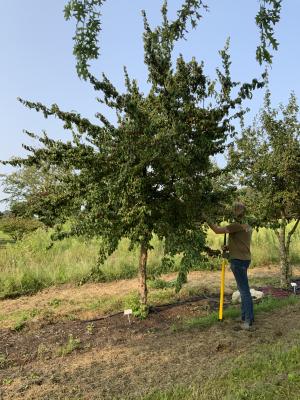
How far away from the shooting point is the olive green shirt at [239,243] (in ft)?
22.6

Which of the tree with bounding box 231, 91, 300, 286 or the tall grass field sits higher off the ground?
the tree with bounding box 231, 91, 300, 286

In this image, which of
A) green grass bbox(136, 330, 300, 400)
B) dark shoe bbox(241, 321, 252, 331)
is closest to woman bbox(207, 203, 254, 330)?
dark shoe bbox(241, 321, 252, 331)

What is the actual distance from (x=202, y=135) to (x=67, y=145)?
1.93 m

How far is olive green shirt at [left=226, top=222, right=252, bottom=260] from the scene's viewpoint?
689cm

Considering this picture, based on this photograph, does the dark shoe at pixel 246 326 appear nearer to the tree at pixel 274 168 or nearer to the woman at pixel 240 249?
the woman at pixel 240 249

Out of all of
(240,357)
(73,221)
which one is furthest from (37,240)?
(240,357)

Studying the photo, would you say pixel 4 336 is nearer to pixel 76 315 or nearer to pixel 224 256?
pixel 76 315

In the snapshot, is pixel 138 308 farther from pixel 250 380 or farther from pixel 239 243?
pixel 250 380

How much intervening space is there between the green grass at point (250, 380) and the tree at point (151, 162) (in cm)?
184

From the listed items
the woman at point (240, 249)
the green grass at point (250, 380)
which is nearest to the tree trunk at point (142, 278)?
the woman at point (240, 249)

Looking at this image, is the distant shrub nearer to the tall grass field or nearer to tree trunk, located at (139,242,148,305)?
the tall grass field

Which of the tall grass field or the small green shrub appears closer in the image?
the small green shrub

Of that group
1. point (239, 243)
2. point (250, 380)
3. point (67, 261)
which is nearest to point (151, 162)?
point (239, 243)

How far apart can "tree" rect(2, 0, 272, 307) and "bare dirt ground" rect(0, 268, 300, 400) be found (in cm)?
101
